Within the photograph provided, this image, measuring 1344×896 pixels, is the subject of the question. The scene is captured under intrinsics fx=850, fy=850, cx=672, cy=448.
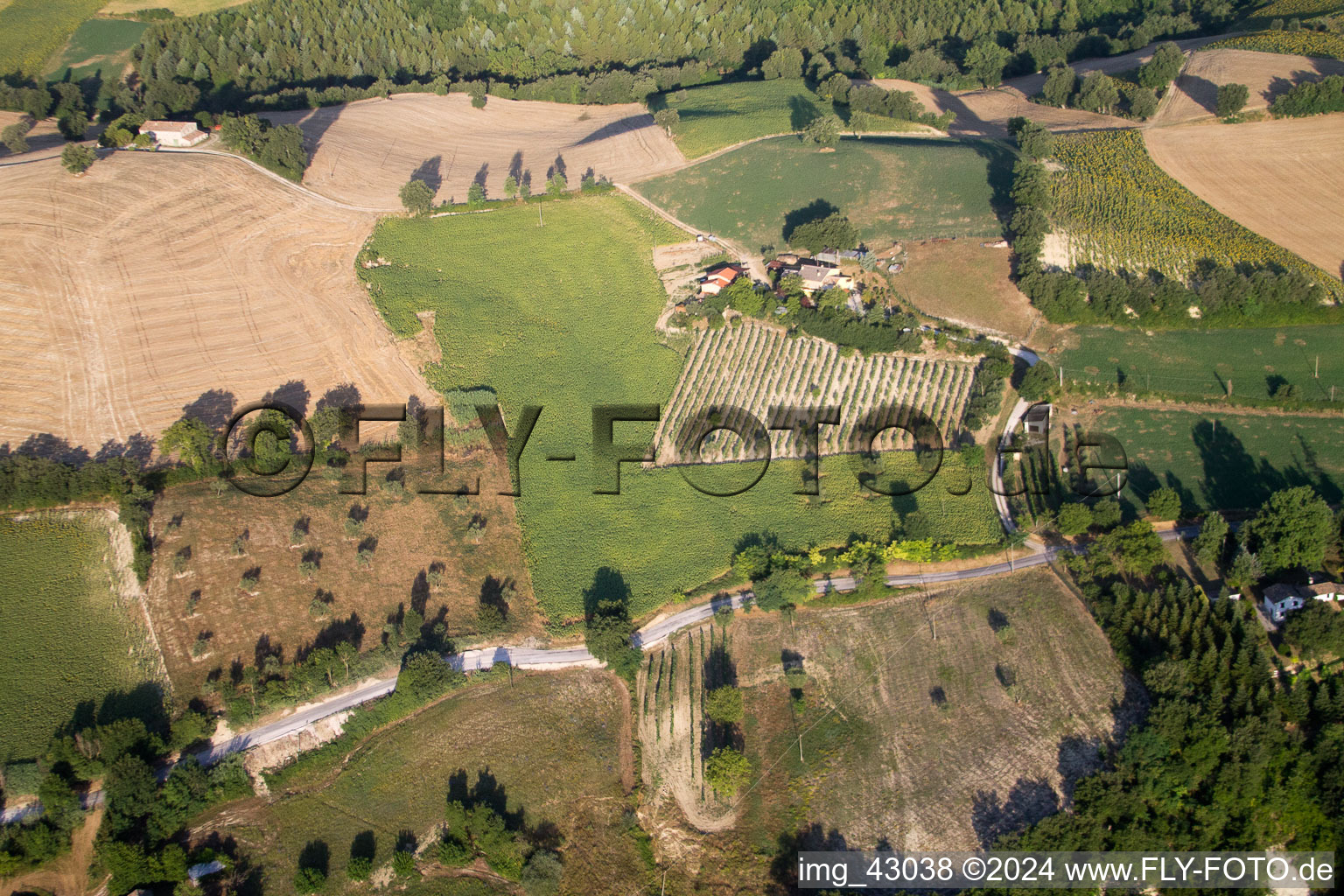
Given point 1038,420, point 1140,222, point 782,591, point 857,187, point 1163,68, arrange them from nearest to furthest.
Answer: point 782,591, point 1038,420, point 1140,222, point 857,187, point 1163,68

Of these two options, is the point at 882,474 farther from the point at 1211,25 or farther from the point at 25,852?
the point at 1211,25

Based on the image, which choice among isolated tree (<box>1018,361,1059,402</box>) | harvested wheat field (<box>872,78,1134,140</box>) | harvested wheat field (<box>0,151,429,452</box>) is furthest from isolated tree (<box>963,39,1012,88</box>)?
harvested wheat field (<box>0,151,429,452</box>)

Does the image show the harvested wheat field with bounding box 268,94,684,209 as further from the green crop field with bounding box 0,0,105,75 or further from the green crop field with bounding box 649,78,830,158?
the green crop field with bounding box 0,0,105,75

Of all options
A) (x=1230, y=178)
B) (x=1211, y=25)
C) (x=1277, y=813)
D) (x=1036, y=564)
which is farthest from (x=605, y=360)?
(x=1211, y=25)

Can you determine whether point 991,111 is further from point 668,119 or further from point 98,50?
point 98,50

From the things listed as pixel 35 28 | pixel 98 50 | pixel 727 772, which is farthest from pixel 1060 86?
pixel 35 28
